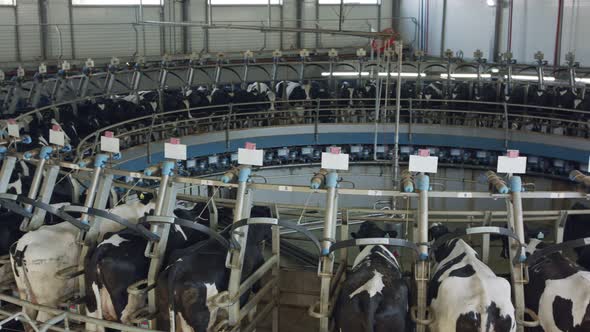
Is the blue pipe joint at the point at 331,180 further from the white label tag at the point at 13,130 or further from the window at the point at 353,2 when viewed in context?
the window at the point at 353,2

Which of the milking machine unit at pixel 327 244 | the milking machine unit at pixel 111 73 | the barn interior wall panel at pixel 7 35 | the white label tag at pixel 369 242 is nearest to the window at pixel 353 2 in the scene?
the milking machine unit at pixel 111 73

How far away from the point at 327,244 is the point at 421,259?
0.62m

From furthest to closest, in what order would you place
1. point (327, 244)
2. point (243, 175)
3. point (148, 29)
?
point (148, 29), point (243, 175), point (327, 244)

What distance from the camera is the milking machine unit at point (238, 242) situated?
4281 mm

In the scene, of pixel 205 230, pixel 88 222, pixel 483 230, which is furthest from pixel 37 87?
pixel 483 230

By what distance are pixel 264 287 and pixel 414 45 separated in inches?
657

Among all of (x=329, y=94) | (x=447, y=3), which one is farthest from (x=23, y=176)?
(x=447, y=3)

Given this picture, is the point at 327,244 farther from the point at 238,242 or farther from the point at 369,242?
the point at 238,242

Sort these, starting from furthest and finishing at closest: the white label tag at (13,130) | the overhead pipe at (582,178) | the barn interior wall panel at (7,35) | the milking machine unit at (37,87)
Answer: the barn interior wall panel at (7,35), the milking machine unit at (37,87), the white label tag at (13,130), the overhead pipe at (582,178)

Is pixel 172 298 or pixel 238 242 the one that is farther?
pixel 238 242

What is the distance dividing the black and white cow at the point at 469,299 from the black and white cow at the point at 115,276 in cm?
200

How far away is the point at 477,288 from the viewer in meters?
3.88

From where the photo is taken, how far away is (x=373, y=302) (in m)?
3.93

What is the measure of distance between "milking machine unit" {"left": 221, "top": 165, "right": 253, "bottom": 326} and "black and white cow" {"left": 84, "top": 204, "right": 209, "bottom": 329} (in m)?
0.71
